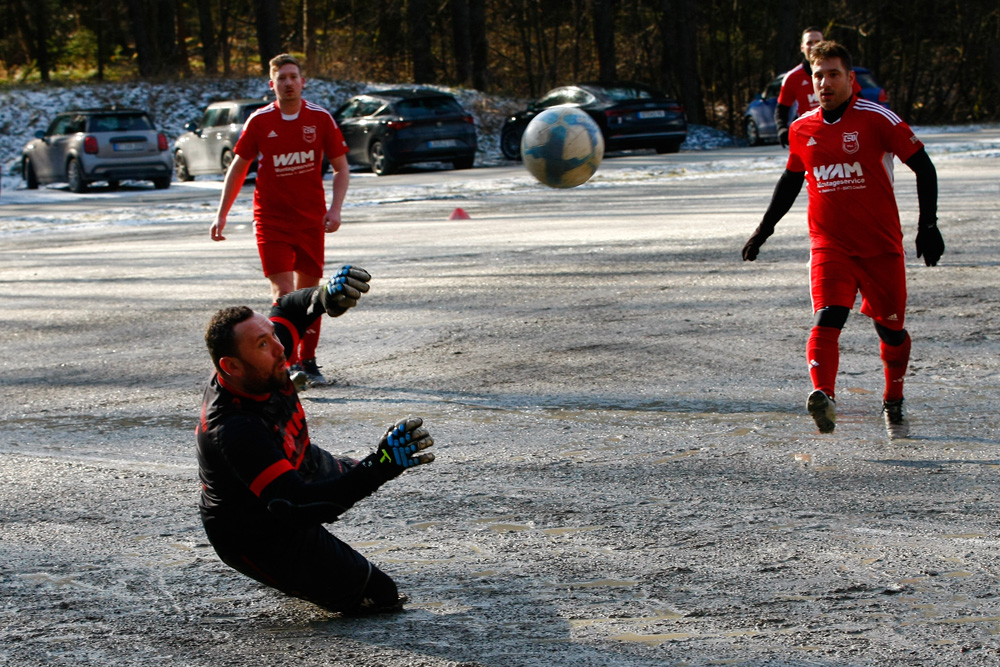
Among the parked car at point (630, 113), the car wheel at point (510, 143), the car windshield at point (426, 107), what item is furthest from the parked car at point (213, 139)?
the parked car at point (630, 113)

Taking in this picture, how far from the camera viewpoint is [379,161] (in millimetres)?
26125

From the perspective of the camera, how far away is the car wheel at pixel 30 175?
26.2m

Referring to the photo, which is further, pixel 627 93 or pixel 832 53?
pixel 627 93

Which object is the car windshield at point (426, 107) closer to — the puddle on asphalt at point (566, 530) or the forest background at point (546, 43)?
the forest background at point (546, 43)

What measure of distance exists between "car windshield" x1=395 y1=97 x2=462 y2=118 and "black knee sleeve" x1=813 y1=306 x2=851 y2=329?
2064cm

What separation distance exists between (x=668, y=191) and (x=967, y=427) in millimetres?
12552

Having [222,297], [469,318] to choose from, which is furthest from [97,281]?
[469,318]

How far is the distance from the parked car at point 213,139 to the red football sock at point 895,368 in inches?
831

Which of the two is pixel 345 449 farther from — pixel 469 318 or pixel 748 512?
pixel 469 318

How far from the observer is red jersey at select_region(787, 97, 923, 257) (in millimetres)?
5965

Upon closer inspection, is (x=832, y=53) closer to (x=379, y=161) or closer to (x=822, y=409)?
(x=822, y=409)

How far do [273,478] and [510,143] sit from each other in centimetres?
2611

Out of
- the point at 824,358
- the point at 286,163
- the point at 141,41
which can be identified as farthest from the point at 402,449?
the point at 141,41

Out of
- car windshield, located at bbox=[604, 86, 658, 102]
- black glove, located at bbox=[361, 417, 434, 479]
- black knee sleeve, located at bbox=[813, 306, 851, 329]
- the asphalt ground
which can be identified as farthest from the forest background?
black glove, located at bbox=[361, 417, 434, 479]
